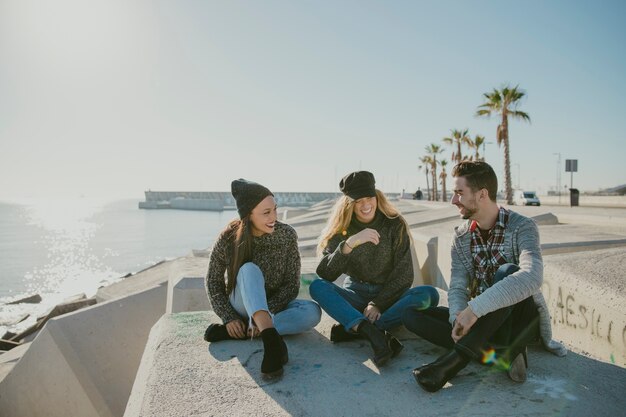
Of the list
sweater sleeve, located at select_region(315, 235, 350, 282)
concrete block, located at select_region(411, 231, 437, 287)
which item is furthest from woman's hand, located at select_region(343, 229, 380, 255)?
concrete block, located at select_region(411, 231, 437, 287)

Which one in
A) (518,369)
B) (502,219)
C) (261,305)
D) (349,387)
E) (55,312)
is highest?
(502,219)

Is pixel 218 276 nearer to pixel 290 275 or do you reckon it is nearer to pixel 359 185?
pixel 290 275

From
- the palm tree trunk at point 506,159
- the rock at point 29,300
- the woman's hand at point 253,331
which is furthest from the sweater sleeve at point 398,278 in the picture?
the palm tree trunk at point 506,159

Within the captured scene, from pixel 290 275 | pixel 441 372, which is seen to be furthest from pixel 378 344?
pixel 290 275

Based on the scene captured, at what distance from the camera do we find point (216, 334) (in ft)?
9.36

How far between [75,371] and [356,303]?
10.8ft

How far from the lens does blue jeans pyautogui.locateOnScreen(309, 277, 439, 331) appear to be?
8.64 ft

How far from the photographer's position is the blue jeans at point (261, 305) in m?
2.57

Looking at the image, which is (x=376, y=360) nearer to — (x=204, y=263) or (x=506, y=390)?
(x=506, y=390)

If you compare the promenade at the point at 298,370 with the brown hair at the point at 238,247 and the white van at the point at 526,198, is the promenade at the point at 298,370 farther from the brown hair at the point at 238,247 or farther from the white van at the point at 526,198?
the white van at the point at 526,198

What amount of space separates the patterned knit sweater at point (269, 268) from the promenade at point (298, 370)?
0.28 metres

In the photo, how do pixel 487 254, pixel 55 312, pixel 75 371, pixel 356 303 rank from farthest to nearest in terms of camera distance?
pixel 55 312, pixel 75 371, pixel 356 303, pixel 487 254

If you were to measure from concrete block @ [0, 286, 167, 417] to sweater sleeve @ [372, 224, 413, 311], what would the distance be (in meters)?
3.17

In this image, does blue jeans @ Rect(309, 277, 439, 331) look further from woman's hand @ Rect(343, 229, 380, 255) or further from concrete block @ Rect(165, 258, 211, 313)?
concrete block @ Rect(165, 258, 211, 313)
